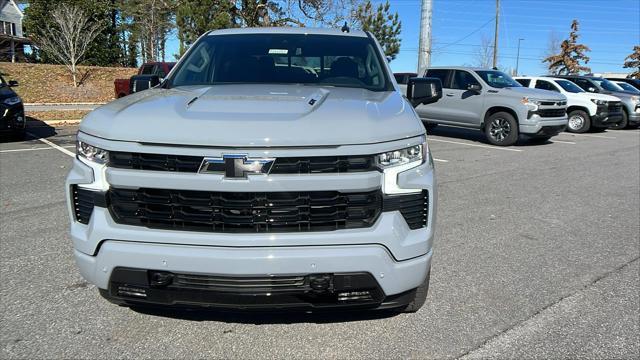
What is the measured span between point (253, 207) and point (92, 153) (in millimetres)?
929

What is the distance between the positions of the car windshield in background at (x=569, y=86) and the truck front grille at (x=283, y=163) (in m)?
16.3

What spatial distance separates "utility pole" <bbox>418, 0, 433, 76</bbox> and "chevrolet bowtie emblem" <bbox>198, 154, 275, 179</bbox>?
15.8 meters

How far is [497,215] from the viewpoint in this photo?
5.61 meters

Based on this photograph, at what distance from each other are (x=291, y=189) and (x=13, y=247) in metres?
3.26

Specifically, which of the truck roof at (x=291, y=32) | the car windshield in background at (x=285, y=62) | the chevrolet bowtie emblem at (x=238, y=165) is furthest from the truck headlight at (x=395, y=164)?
the truck roof at (x=291, y=32)

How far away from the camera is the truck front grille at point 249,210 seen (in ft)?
7.57

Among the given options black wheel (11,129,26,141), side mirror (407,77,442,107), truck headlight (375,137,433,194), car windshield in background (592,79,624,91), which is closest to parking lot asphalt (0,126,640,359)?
truck headlight (375,137,433,194)

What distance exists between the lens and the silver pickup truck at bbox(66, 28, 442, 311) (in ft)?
7.45

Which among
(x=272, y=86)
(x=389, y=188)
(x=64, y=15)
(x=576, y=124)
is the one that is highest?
(x=64, y=15)

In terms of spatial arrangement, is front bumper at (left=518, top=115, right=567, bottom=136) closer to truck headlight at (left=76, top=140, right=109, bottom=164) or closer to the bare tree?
truck headlight at (left=76, top=140, right=109, bottom=164)

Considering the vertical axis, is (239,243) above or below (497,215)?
above

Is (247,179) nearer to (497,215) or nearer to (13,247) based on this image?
(13,247)

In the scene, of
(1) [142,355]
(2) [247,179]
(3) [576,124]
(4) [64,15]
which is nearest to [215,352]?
(1) [142,355]

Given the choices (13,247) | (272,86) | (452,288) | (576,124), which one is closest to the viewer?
(272,86)
